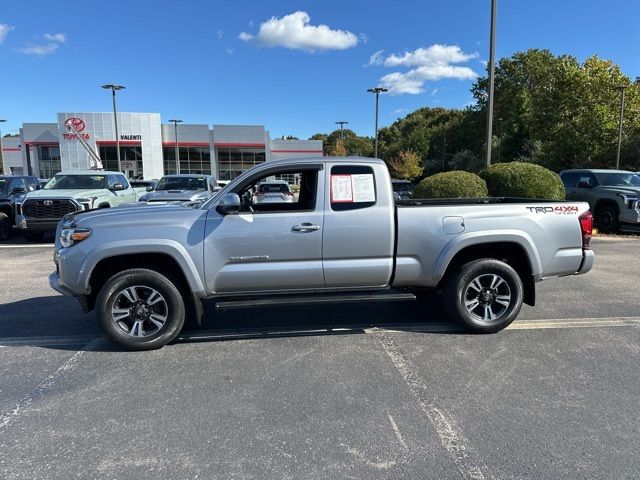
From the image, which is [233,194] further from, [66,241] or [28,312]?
[28,312]

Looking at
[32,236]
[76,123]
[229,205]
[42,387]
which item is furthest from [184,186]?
[76,123]

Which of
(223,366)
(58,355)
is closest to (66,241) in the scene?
(58,355)

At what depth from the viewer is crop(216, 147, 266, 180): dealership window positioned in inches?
2233

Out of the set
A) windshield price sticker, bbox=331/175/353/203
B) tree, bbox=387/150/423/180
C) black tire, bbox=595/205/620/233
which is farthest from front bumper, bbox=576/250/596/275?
tree, bbox=387/150/423/180

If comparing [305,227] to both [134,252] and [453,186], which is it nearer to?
[134,252]

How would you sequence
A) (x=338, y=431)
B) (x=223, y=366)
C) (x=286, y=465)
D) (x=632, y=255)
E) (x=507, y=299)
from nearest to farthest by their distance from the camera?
1. (x=286, y=465)
2. (x=338, y=431)
3. (x=223, y=366)
4. (x=507, y=299)
5. (x=632, y=255)

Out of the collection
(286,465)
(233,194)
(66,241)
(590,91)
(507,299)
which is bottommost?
(286,465)

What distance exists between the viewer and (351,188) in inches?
189

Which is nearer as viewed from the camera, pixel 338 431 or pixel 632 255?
pixel 338 431

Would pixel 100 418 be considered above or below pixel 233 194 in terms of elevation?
below

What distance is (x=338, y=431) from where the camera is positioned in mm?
3197

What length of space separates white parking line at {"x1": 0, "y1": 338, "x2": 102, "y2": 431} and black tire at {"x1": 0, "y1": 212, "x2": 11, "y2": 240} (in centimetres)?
995

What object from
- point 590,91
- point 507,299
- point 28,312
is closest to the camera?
point 507,299

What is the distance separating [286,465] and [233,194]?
251cm
